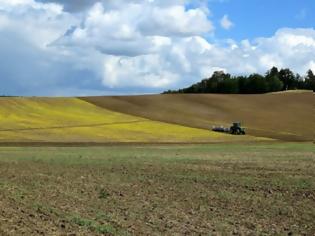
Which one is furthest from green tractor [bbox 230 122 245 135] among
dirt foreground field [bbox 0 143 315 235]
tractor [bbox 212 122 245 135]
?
dirt foreground field [bbox 0 143 315 235]

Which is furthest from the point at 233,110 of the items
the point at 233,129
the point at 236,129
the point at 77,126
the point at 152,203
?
the point at 152,203

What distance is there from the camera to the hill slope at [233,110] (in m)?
91.2

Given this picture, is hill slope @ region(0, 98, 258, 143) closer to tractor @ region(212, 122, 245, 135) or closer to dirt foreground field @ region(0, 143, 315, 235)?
tractor @ region(212, 122, 245, 135)

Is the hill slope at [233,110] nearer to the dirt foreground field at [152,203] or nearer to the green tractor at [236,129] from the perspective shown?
the green tractor at [236,129]

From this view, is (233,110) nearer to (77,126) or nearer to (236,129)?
(236,129)

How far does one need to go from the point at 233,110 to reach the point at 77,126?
34242mm

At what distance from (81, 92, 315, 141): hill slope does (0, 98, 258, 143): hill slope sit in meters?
5.08

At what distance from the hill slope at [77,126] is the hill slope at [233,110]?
16.7ft

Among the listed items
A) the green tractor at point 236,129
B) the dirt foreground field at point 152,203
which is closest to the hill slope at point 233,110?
the green tractor at point 236,129

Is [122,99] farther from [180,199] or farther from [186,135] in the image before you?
[180,199]

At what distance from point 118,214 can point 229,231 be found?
2882 mm

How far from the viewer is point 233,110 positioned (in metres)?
105

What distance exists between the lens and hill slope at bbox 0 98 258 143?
7081cm

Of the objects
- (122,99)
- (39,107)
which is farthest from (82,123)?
(122,99)
